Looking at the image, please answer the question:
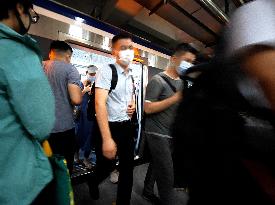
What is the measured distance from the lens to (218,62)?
1.75 ft

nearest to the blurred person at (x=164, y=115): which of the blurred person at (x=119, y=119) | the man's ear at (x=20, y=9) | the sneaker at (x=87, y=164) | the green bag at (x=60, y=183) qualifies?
the blurred person at (x=119, y=119)

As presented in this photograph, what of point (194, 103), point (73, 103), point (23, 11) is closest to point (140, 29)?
point (73, 103)

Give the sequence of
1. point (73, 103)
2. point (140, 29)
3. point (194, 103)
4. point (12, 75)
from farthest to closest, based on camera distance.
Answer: point (140, 29), point (73, 103), point (12, 75), point (194, 103)

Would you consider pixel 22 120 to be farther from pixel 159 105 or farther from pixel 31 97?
pixel 159 105

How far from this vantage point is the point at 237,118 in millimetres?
492

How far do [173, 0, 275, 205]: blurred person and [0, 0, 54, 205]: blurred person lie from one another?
33.6 inches

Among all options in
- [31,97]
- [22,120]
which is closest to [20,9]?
[31,97]

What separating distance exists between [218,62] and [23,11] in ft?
4.01

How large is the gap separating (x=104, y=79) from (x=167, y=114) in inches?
27.2

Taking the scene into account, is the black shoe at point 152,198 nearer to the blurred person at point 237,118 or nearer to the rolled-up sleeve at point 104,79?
the rolled-up sleeve at point 104,79

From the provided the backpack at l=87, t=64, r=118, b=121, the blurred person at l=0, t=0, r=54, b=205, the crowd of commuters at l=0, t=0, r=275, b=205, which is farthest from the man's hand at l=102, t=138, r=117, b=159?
the blurred person at l=0, t=0, r=54, b=205

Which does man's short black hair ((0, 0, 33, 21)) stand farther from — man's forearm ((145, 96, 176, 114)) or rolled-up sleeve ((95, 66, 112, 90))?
man's forearm ((145, 96, 176, 114))

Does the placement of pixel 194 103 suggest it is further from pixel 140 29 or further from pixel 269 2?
pixel 140 29

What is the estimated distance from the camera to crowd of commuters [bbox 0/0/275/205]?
0.45 metres
